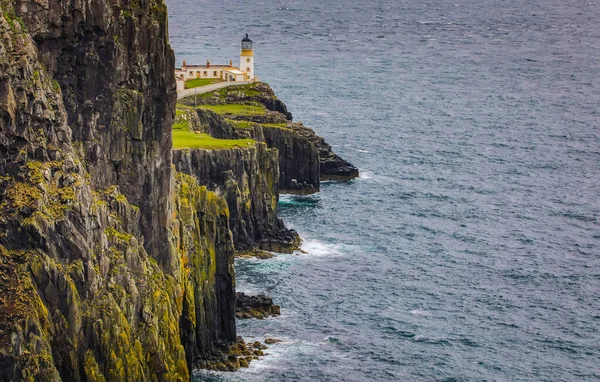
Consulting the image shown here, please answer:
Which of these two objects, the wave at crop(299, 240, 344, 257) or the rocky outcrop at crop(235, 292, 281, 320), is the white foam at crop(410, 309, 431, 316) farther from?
the wave at crop(299, 240, 344, 257)

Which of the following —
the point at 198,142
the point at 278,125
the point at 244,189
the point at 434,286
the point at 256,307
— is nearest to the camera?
the point at 256,307

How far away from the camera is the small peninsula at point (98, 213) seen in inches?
3391

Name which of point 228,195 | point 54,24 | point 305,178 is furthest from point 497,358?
point 305,178

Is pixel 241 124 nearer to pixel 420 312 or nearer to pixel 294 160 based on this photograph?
pixel 294 160

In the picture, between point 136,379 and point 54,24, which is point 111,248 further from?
point 54,24

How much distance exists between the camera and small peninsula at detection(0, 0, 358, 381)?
3391 inches

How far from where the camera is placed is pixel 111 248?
94000 mm

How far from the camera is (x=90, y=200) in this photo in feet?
304

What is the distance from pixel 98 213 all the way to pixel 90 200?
127 centimetres

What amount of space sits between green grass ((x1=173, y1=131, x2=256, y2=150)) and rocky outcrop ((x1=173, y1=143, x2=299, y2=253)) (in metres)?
1.34

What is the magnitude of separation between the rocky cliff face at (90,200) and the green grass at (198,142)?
44.3 meters

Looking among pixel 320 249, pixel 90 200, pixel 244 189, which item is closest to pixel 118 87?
pixel 90 200

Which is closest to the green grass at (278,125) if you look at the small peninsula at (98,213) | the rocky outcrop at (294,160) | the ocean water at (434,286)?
the rocky outcrop at (294,160)

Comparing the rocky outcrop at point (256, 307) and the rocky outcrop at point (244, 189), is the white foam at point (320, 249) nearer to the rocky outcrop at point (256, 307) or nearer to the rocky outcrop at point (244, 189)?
the rocky outcrop at point (244, 189)
